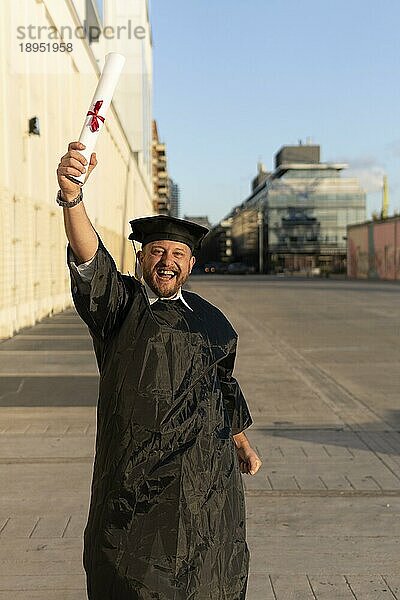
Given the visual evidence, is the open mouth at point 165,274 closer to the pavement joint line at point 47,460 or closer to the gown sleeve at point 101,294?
the gown sleeve at point 101,294

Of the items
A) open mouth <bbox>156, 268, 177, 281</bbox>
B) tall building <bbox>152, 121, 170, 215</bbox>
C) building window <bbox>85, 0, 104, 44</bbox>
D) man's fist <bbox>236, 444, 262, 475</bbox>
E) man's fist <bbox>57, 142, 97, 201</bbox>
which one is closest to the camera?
man's fist <bbox>57, 142, 97, 201</bbox>

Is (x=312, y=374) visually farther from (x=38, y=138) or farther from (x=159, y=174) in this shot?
(x=159, y=174)

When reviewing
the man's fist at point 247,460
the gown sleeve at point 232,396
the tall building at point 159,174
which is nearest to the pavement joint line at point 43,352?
the man's fist at point 247,460

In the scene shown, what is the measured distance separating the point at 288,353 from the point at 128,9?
42.8m

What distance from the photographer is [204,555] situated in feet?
8.50

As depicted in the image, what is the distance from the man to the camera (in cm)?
253

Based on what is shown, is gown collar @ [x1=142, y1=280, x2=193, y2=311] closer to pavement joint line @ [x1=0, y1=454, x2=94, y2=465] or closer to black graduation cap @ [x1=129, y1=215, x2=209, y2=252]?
black graduation cap @ [x1=129, y1=215, x2=209, y2=252]

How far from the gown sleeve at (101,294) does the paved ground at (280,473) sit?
1.99 m

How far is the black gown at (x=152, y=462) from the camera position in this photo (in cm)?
254

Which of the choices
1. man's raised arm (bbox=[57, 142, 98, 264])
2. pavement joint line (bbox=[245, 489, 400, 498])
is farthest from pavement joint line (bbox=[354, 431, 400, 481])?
man's raised arm (bbox=[57, 142, 98, 264])

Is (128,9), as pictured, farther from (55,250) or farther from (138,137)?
(55,250)

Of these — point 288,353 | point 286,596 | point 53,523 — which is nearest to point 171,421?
point 286,596

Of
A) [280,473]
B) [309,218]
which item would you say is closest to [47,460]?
[280,473]

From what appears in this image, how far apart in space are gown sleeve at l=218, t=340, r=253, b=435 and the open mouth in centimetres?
34
